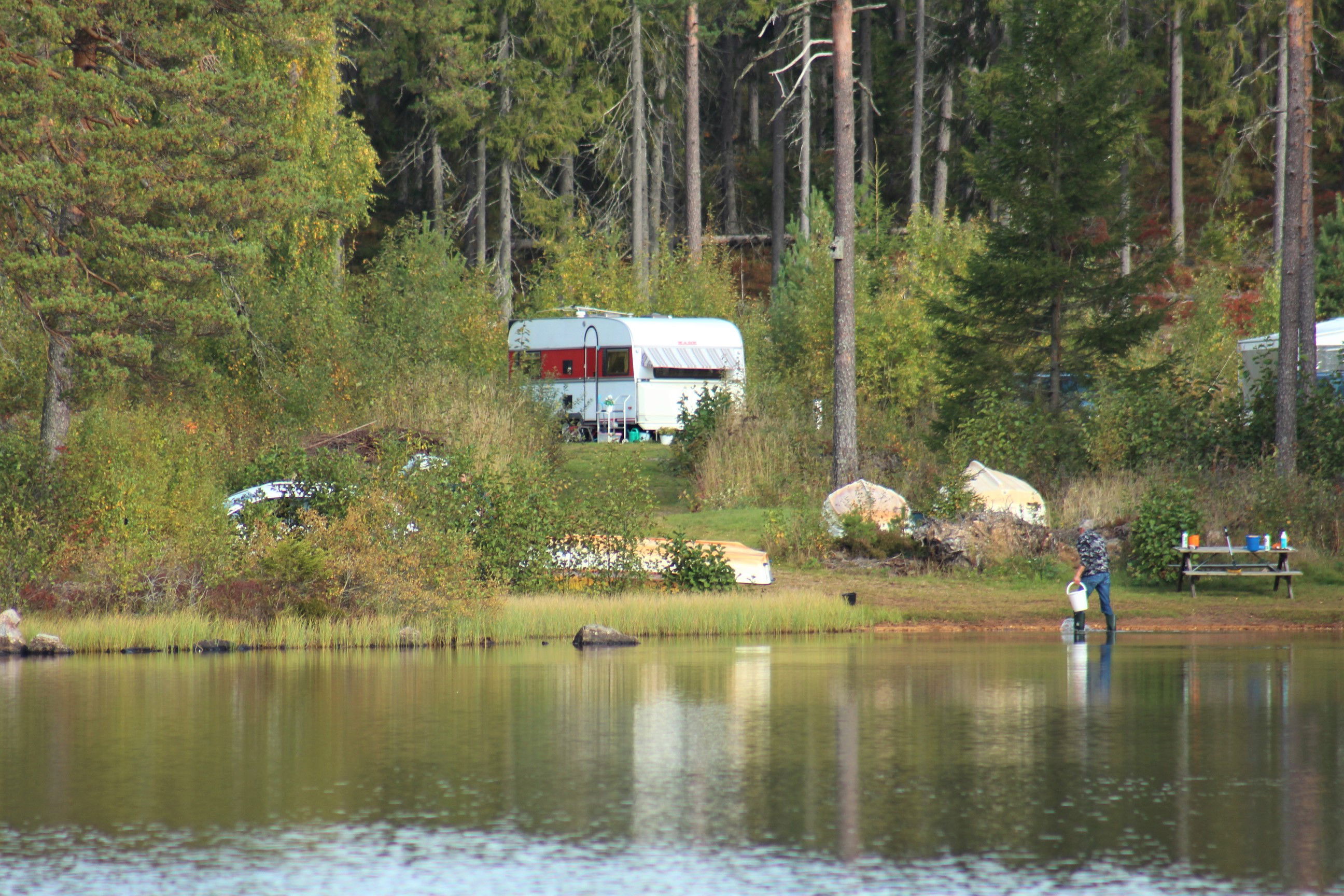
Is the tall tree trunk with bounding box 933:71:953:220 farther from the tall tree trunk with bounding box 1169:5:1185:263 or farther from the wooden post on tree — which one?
the wooden post on tree

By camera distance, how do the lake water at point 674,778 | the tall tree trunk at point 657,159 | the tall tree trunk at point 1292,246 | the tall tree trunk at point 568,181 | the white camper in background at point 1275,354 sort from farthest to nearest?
the tall tree trunk at point 657,159 < the tall tree trunk at point 568,181 < the white camper in background at point 1275,354 < the tall tree trunk at point 1292,246 < the lake water at point 674,778

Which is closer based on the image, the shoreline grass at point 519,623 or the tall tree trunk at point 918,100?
the shoreline grass at point 519,623

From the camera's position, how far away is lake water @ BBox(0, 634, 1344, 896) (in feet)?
27.9

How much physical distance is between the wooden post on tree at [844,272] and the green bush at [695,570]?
6.90 metres

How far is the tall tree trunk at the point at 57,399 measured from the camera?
24.9m

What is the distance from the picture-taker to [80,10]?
80.7ft

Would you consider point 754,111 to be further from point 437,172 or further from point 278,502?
point 278,502

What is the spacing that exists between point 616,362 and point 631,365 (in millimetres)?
590

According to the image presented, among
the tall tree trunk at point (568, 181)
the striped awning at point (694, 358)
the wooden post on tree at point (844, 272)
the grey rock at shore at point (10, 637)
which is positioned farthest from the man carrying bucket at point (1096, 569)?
the tall tree trunk at point (568, 181)

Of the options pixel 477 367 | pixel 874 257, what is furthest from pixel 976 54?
pixel 477 367

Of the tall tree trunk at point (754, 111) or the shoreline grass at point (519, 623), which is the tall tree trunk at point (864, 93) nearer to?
the tall tree trunk at point (754, 111)

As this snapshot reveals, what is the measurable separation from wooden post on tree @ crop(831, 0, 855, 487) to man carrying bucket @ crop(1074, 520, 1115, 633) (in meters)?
9.02

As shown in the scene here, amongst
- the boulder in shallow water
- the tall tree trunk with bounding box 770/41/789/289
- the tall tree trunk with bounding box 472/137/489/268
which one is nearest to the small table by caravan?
the boulder in shallow water

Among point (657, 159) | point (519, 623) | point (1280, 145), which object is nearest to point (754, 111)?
point (657, 159)
